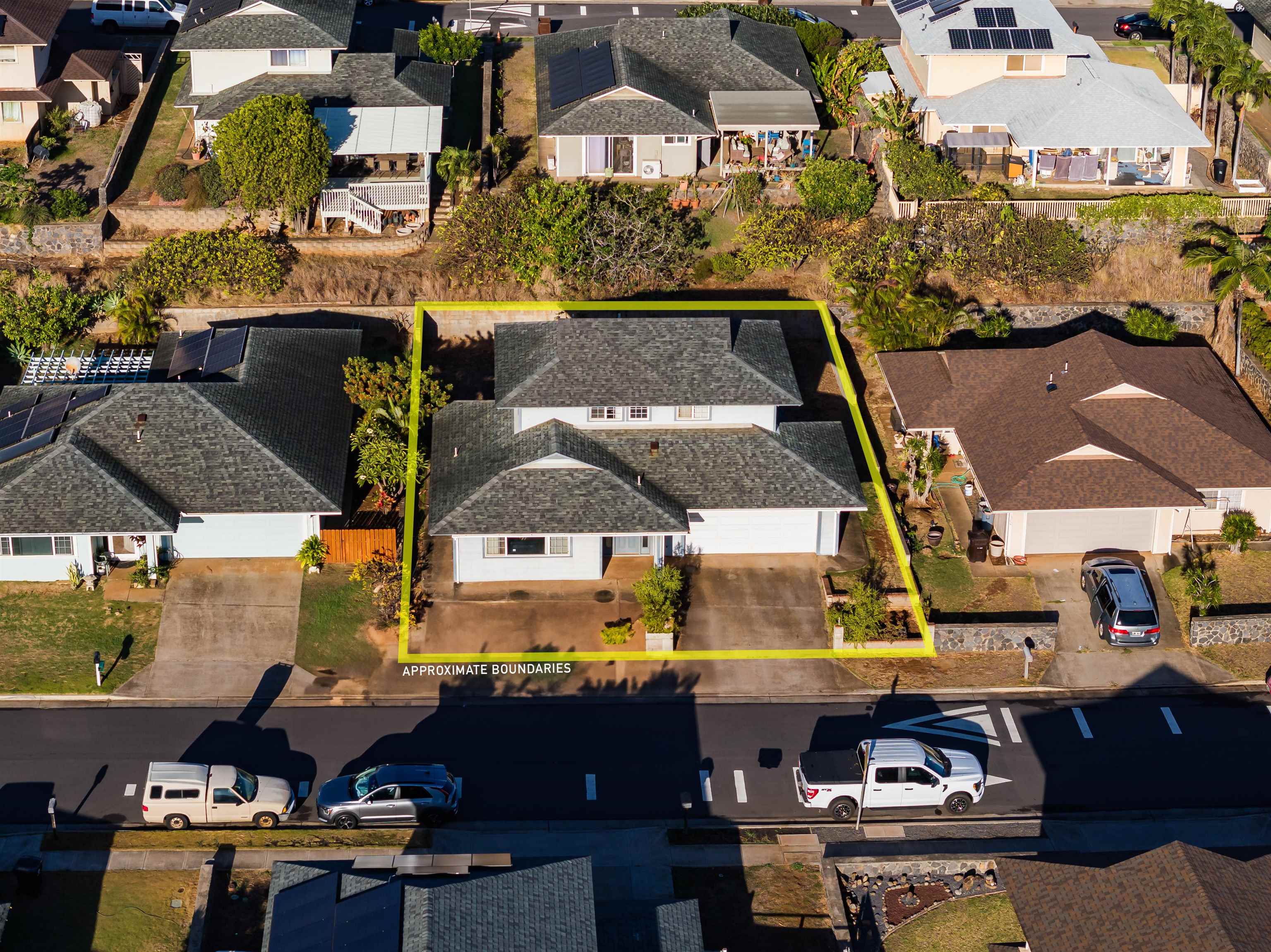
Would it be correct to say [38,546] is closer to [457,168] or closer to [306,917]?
[306,917]

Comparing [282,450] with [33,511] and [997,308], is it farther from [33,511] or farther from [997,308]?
[997,308]

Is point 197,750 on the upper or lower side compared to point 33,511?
lower

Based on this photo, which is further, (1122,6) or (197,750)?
(1122,6)

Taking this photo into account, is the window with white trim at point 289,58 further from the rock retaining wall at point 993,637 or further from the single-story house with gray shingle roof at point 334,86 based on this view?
the rock retaining wall at point 993,637

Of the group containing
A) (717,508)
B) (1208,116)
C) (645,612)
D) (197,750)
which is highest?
(1208,116)

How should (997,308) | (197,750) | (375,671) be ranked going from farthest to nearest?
1. (997,308)
2. (375,671)
3. (197,750)

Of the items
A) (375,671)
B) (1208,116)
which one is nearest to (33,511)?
(375,671)

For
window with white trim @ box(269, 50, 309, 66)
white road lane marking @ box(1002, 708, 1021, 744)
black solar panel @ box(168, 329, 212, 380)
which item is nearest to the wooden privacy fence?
black solar panel @ box(168, 329, 212, 380)

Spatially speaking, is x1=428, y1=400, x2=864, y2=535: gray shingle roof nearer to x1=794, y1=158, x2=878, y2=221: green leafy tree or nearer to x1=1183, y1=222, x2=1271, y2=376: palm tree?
x1=794, y1=158, x2=878, y2=221: green leafy tree

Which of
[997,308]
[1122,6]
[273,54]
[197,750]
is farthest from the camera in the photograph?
[1122,6]
